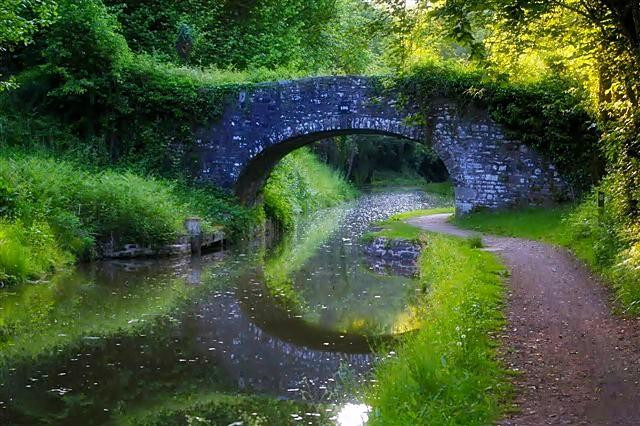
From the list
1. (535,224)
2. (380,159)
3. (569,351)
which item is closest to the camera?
(569,351)

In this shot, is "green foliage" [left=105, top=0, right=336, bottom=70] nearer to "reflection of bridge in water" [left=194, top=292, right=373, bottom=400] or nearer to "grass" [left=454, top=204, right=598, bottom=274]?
"grass" [left=454, top=204, right=598, bottom=274]

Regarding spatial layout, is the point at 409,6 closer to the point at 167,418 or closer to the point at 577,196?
the point at 167,418

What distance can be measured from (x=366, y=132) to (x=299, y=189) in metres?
8.45

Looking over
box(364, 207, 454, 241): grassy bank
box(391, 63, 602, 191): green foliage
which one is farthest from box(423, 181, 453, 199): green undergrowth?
box(391, 63, 602, 191): green foliage

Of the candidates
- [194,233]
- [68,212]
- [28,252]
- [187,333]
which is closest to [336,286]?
[187,333]

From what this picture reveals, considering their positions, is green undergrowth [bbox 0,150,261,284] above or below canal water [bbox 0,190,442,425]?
above

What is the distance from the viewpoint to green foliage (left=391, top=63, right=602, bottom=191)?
15992 millimetres

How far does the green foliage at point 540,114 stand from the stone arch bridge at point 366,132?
0.26m

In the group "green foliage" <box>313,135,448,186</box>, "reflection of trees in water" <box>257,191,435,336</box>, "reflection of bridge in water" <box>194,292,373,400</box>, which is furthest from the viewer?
"green foliage" <box>313,135,448,186</box>

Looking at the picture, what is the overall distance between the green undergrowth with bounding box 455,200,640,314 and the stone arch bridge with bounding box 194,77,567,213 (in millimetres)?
581

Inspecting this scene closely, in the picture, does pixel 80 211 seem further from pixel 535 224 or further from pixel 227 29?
pixel 227 29

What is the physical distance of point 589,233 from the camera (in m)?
11.8

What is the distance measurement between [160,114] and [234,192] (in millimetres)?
2680

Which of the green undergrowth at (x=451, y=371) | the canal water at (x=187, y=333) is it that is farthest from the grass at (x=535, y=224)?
the green undergrowth at (x=451, y=371)
